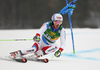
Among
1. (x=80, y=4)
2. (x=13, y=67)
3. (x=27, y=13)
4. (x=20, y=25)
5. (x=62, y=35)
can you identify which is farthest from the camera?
(x=80, y=4)

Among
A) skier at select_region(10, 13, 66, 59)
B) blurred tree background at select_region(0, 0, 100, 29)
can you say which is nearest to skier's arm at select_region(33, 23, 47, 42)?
skier at select_region(10, 13, 66, 59)

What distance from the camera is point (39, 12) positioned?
36.5 ft

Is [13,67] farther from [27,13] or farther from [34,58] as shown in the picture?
[27,13]

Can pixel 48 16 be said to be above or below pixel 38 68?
above

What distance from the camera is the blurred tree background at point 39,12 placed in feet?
32.8

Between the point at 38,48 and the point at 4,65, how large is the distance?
686 millimetres

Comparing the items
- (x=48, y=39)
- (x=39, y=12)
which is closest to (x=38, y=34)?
(x=48, y=39)

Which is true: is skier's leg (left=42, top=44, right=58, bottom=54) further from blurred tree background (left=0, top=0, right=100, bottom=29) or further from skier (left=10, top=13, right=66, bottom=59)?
blurred tree background (left=0, top=0, right=100, bottom=29)

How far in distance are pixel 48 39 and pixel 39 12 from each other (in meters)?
8.15

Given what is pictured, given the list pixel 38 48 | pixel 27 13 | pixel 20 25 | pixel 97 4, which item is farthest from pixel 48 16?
pixel 38 48

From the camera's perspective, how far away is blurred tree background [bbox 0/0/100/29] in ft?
32.8

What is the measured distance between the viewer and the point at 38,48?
3135 millimetres

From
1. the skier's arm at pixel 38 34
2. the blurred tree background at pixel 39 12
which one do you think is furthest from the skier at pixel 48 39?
the blurred tree background at pixel 39 12

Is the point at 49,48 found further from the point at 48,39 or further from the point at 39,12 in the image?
the point at 39,12
